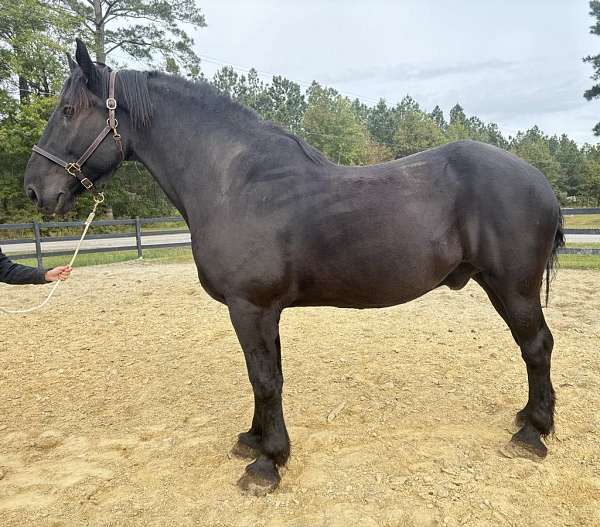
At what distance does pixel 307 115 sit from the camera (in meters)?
36.5

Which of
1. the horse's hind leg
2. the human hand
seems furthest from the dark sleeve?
the horse's hind leg

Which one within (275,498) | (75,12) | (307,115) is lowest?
(275,498)

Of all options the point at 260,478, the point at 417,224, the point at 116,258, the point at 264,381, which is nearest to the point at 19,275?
the point at 264,381

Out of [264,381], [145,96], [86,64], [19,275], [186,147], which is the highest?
[86,64]

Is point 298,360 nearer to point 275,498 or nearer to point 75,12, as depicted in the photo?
point 275,498

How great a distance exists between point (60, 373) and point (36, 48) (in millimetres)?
23531

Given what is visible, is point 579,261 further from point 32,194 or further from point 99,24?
point 99,24

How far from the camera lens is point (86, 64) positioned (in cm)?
242

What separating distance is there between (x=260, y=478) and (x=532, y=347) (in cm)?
201

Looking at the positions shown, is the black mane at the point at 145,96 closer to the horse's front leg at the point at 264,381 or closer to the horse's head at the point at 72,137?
the horse's head at the point at 72,137

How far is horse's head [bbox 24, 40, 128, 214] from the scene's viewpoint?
8.13ft

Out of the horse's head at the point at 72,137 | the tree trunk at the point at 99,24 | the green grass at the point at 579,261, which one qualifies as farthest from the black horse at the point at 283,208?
the tree trunk at the point at 99,24

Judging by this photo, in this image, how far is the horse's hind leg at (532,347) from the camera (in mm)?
2678

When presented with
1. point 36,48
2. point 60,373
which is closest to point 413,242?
point 60,373
